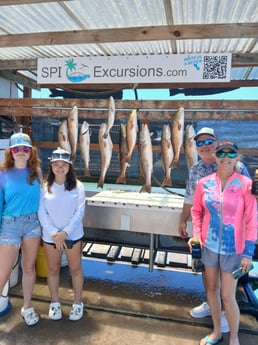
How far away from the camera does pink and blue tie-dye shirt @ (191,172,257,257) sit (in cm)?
232

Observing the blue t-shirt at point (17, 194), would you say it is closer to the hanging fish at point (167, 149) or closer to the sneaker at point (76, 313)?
the sneaker at point (76, 313)

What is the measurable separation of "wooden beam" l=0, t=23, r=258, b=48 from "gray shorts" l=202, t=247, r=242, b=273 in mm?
2021

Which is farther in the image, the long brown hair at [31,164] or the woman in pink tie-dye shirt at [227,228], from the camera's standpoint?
the long brown hair at [31,164]

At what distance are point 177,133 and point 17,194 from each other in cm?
168

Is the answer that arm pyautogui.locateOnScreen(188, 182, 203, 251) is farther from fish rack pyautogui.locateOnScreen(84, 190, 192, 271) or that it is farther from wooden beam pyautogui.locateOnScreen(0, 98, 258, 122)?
wooden beam pyautogui.locateOnScreen(0, 98, 258, 122)

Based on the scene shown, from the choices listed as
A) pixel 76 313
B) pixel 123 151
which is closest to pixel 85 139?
pixel 123 151

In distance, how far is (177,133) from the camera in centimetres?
325

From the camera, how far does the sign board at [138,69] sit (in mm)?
3324

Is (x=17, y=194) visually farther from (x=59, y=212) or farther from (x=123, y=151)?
(x=123, y=151)

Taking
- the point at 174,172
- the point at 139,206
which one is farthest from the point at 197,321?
the point at 174,172

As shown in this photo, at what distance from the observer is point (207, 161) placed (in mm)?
2902

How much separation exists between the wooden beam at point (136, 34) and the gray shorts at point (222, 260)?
2.02m

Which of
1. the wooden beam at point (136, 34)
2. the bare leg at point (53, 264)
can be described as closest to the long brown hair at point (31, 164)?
the bare leg at point (53, 264)

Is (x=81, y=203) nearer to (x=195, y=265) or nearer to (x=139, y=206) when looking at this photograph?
(x=139, y=206)
